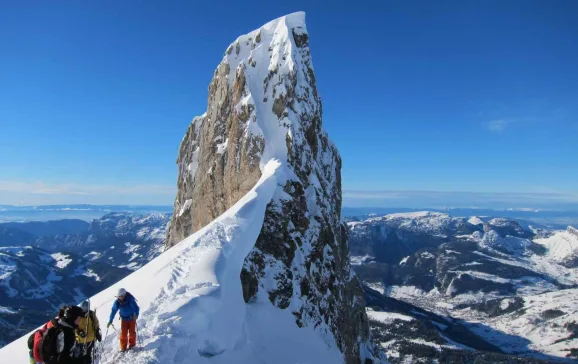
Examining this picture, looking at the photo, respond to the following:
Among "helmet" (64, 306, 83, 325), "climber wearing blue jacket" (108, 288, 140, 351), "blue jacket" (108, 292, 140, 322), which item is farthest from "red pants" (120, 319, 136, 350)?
"helmet" (64, 306, 83, 325)

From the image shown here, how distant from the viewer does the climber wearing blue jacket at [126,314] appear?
17.1m

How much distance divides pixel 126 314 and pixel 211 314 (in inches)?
243

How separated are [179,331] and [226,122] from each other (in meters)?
42.7

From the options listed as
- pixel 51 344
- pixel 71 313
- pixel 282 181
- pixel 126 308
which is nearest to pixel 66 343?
pixel 51 344

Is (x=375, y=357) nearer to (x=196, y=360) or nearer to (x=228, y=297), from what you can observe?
(x=228, y=297)

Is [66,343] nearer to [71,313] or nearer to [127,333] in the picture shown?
[71,313]

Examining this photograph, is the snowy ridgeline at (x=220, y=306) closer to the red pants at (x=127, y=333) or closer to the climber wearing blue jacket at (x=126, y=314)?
the red pants at (x=127, y=333)

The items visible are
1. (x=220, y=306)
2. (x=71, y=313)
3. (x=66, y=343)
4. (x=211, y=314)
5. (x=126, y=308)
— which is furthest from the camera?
(x=220, y=306)

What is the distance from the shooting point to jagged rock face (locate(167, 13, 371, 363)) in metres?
36.5

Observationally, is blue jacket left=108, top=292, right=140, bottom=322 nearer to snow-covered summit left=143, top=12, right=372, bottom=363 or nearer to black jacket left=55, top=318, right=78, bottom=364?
black jacket left=55, top=318, right=78, bottom=364

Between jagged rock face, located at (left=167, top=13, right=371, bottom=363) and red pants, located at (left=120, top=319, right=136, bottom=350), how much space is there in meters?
12.1

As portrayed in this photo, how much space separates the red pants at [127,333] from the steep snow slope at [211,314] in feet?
1.71

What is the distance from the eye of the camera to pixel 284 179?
1683 inches

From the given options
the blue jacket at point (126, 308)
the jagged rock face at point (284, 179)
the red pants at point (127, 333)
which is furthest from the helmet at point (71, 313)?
the jagged rock face at point (284, 179)
